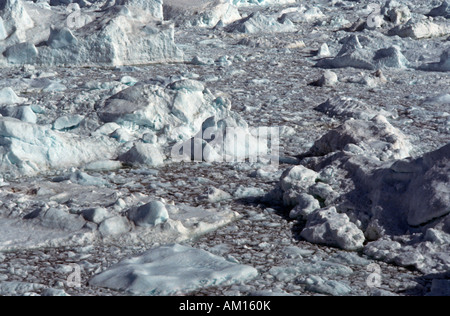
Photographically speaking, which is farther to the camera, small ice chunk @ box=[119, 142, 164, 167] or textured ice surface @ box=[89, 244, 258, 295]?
small ice chunk @ box=[119, 142, 164, 167]

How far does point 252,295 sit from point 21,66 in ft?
17.9

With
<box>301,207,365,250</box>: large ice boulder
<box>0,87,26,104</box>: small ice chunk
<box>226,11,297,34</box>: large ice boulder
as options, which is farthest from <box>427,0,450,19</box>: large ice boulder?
<box>301,207,365,250</box>: large ice boulder

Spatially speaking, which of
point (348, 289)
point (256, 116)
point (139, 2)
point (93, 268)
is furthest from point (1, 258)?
point (139, 2)

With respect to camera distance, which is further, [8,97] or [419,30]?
[419,30]

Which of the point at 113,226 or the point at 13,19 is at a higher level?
the point at 13,19

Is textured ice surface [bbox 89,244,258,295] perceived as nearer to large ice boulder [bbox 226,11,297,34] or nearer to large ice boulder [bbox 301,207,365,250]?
large ice boulder [bbox 301,207,365,250]

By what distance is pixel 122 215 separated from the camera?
2779 mm

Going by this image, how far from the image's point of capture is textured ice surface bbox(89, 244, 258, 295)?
2.20m

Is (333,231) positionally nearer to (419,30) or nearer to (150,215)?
(150,215)

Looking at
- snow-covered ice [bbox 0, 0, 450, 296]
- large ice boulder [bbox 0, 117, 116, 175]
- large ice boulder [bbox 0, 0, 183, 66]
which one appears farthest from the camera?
large ice boulder [bbox 0, 0, 183, 66]

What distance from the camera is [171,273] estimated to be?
229 cm

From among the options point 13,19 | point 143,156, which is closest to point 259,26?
point 13,19

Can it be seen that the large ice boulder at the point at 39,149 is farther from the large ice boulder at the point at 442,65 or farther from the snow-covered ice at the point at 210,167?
the large ice boulder at the point at 442,65

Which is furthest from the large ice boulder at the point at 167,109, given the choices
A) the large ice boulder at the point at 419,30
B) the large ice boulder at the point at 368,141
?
the large ice boulder at the point at 419,30
